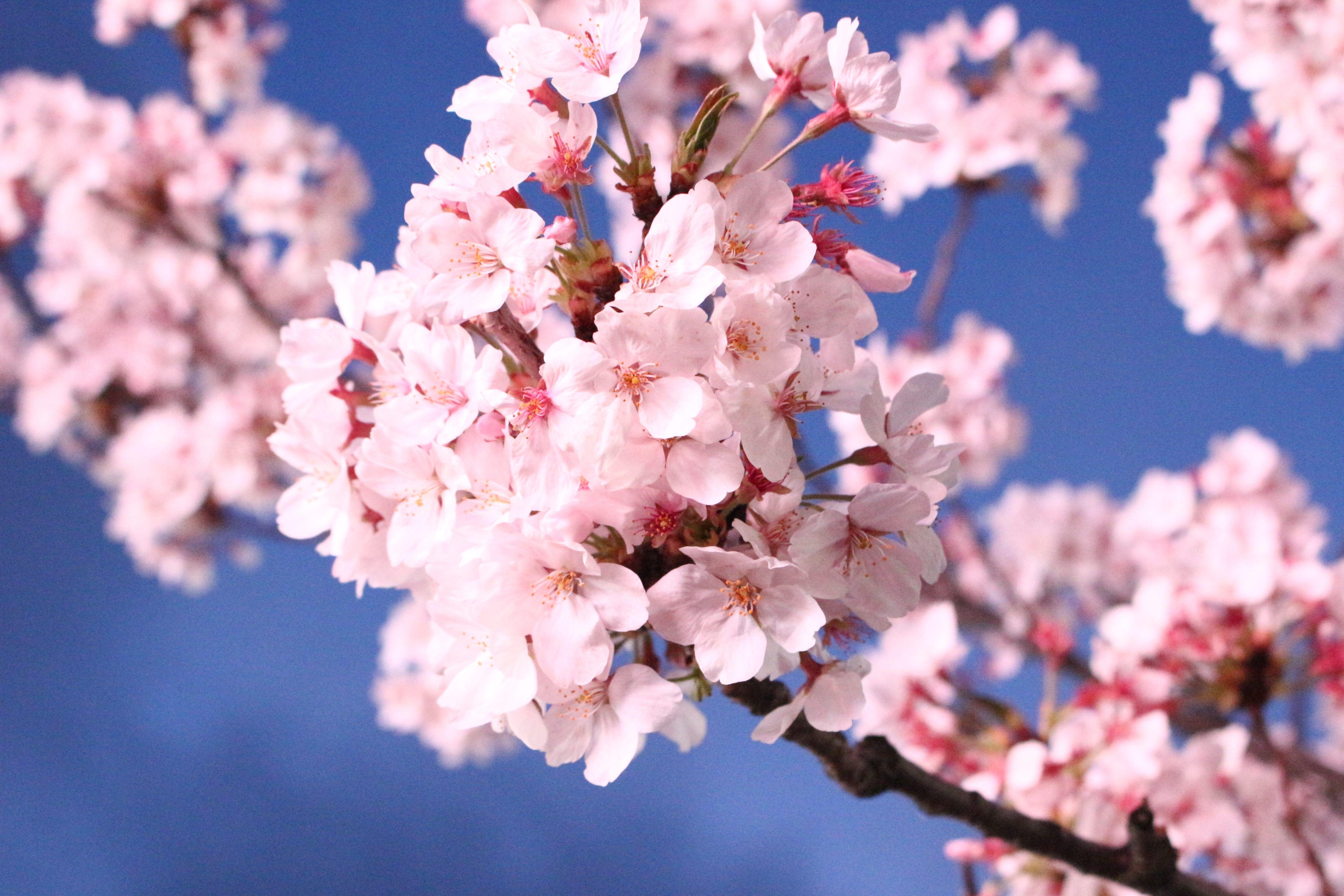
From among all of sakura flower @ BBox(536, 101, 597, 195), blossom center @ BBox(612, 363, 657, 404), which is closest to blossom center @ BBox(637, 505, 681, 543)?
blossom center @ BBox(612, 363, 657, 404)

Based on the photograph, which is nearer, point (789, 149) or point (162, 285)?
point (789, 149)

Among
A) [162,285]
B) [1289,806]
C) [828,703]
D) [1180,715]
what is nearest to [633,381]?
[828,703]

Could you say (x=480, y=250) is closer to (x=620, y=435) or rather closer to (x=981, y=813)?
(x=620, y=435)

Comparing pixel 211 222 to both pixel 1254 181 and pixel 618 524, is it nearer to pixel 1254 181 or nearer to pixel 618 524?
pixel 618 524

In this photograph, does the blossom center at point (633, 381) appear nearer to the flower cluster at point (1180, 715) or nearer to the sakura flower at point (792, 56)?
the sakura flower at point (792, 56)

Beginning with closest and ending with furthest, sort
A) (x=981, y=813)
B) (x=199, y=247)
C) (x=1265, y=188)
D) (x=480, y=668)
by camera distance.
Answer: (x=480, y=668)
(x=981, y=813)
(x=1265, y=188)
(x=199, y=247)

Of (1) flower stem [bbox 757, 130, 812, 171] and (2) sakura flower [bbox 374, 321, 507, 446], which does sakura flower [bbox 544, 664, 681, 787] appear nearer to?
(2) sakura flower [bbox 374, 321, 507, 446]
